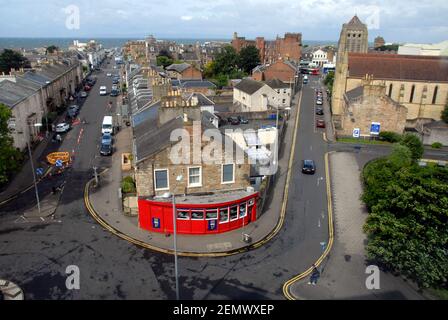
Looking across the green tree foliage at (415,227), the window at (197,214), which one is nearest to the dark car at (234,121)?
the window at (197,214)

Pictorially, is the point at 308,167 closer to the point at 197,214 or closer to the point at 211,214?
the point at 211,214

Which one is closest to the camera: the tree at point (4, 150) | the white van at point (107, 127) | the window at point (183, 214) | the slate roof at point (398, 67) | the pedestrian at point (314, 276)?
the pedestrian at point (314, 276)

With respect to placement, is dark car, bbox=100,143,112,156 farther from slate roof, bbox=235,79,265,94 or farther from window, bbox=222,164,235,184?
slate roof, bbox=235,79,265,94

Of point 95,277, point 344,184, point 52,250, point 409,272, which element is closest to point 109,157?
point 52,250

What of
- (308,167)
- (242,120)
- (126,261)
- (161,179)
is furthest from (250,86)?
(126,261)

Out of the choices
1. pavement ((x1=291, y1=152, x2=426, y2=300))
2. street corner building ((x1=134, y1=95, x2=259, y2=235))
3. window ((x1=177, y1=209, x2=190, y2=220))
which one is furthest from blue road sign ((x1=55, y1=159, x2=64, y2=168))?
pavement ((x1=291, y1=152, x2=426, y2=300))

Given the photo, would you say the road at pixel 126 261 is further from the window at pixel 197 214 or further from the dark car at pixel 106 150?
the dark car at pixel 106 150

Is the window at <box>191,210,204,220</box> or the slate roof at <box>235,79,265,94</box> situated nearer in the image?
the window at <box>191,210,204,220</box>
